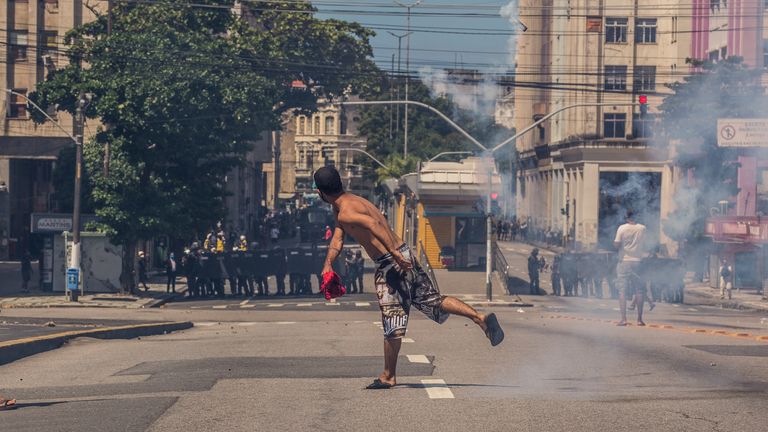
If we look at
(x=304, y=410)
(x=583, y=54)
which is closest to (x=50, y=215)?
(x=304, y=410)

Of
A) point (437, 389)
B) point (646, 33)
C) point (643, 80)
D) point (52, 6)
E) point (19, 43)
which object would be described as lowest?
point (437, 389)

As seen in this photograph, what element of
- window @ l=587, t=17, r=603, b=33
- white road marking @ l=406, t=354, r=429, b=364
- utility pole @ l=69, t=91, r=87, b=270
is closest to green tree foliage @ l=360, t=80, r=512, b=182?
window @ l=587, t=17, r=603, b=33

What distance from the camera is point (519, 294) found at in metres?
42.3

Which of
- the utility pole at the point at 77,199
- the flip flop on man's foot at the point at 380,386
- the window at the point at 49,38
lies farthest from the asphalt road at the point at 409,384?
the window at the point at 49,38

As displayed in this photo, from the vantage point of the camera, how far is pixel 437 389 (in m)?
9.77

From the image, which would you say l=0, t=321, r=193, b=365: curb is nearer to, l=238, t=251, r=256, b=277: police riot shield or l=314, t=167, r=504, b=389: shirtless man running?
l=314, t=167, r=504, b=389: shirtless man running

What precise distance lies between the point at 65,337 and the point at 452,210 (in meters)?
34.3

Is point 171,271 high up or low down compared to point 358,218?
down

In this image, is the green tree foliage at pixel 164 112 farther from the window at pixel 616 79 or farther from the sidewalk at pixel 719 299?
the window at pixel 616 79

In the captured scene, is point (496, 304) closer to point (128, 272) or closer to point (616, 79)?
point (128, 272)

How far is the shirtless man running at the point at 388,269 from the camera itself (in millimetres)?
9570

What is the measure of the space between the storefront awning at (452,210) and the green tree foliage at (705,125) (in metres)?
8.53

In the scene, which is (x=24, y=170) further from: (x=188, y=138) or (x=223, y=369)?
(x=223, y=369)

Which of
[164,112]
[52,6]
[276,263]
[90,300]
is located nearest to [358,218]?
[90,300]
